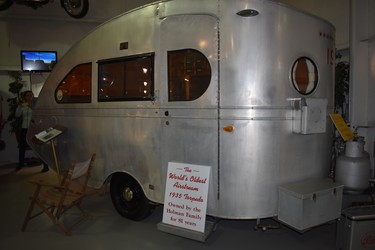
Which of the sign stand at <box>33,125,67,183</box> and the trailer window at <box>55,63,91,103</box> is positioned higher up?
the trailer window at <box>55,63,91,103</box>

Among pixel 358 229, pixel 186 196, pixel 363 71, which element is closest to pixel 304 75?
pixel 358 229

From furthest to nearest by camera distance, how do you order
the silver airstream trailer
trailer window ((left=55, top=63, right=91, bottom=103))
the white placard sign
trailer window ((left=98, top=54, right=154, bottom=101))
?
trailer window ((left=55, top=63, right=91, bottom=103)), trailer window ((left=98, top=54, right=154, bottom=101)), the white placard sign, the silver airstream trailer

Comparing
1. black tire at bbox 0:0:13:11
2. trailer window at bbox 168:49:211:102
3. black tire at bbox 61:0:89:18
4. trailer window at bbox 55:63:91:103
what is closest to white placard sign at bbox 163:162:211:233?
trailer window at bbox 168:49:211:102

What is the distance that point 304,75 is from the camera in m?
3.37

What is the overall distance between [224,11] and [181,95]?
39.7 inches

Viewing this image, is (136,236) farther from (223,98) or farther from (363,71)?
(363,71)

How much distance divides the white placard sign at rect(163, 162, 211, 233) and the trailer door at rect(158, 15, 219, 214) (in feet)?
0.26

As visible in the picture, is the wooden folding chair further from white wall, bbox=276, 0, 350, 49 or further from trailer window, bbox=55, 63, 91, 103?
white wall, bbox=276, 0, 350, 49

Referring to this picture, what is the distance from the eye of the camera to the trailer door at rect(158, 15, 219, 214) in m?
3.20

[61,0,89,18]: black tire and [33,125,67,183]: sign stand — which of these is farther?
[61,0,89,18]: black tire

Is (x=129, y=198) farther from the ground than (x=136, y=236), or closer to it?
farther from the ground

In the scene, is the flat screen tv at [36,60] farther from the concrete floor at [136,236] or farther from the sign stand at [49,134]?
the concrete floor at [136,236]

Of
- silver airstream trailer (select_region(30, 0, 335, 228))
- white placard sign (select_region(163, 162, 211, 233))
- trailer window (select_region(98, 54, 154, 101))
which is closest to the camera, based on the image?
silver airstream trailer (select_region(30, 0, 335, 228))

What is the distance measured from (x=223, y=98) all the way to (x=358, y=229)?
1.94 metres
